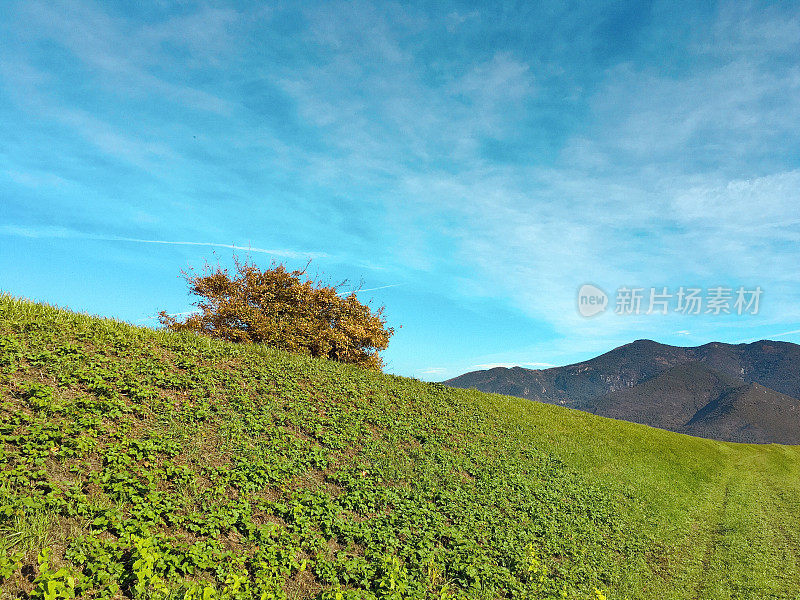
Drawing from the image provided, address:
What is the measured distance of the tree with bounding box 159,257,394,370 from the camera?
24859 mm

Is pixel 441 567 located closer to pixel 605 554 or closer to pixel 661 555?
pixel 605 554

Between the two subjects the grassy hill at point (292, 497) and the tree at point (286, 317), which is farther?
the tree at point (286, 317)

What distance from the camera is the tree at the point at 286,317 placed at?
979 inches

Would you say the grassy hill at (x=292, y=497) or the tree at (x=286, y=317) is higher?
the tree at (x=286, y=317)

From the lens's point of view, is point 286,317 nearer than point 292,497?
No

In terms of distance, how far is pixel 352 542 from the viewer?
881cm

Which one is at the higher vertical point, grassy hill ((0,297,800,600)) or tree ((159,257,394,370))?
tree ((159,257,394,370))

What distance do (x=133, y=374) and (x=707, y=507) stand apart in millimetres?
23709

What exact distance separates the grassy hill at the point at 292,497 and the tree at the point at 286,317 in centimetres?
575

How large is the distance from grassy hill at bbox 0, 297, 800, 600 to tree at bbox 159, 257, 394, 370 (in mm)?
5754

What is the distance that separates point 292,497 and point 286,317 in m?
17.5

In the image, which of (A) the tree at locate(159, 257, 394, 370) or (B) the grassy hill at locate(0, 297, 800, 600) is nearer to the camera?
(B) the grassy hill at locate(0, 297, 800, 600)

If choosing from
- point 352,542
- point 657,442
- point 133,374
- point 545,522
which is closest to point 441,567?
point 352,542

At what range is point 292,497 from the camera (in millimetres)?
9570
